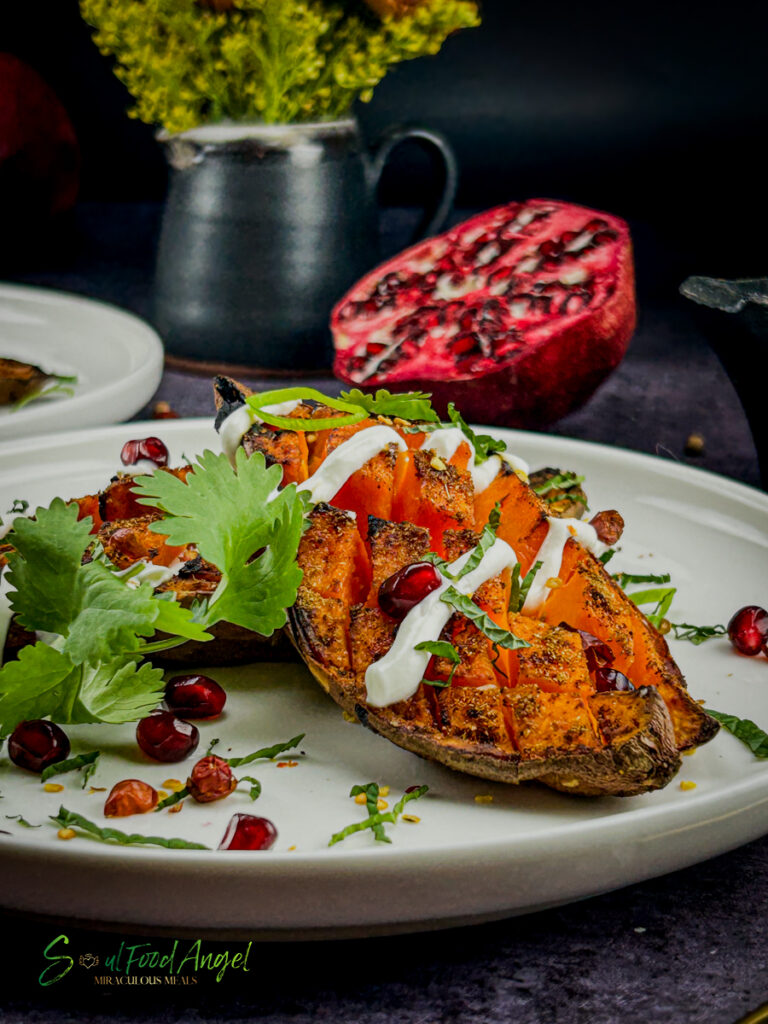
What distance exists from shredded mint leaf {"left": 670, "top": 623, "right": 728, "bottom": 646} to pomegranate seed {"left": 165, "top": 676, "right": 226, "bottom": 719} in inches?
29.2

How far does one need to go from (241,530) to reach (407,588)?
27 centimetres

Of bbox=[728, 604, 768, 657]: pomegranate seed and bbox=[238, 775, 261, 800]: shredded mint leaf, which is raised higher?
bbox=[238, 775, 261, 800]: shredded mint leaf

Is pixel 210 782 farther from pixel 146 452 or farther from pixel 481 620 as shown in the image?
pixel 146 452

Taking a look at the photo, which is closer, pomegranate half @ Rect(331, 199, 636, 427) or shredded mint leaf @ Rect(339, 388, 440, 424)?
shredded mint leaf @ Rect(339, 388, 440, 424)

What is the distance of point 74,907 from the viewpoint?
1327mm


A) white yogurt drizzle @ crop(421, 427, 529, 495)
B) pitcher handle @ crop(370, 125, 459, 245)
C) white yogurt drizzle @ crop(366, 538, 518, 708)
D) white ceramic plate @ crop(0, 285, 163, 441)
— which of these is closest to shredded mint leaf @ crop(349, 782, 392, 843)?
white yogurt drizzle @ crop(366, 538, 518, 708)

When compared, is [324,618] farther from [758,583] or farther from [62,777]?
[758,583]

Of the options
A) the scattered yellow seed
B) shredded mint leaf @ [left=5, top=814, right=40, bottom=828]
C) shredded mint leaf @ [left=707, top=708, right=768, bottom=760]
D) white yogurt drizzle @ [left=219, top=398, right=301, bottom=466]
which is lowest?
the scattered yellow seed

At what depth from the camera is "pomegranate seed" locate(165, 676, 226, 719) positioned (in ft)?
5.85

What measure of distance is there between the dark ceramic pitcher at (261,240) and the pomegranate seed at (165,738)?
6.43 feet

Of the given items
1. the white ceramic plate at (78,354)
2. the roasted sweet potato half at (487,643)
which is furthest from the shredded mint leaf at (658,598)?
the white ceramic plate at (78,354)

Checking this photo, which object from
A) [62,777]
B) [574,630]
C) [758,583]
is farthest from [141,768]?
[758,583]

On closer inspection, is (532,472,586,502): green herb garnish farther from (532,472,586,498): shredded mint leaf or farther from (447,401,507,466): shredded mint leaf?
(447,401,507,466): shredded mint leaf

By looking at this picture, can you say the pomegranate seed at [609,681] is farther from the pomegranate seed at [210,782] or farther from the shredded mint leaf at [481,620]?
the pomegranate seed at [210,782]
